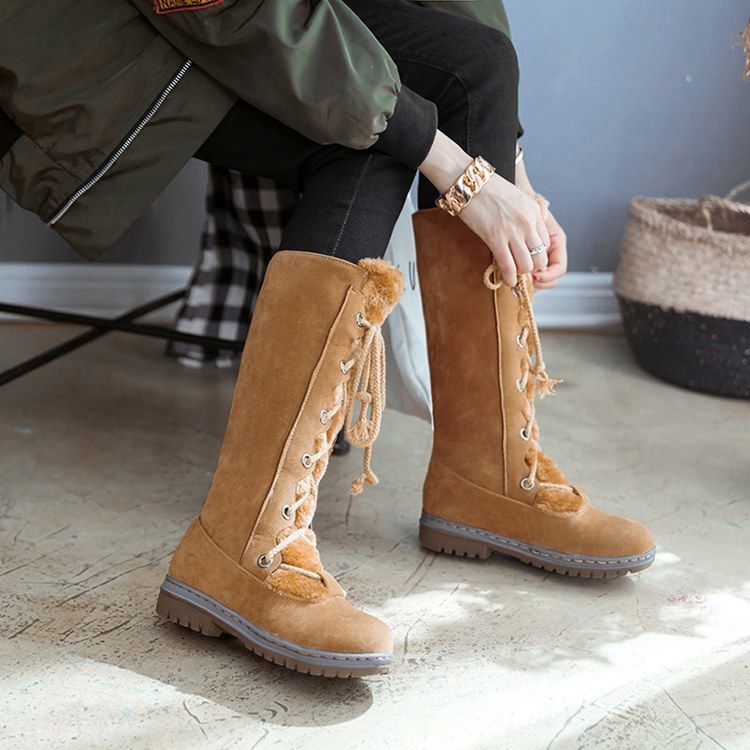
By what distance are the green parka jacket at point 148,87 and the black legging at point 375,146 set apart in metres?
0.05

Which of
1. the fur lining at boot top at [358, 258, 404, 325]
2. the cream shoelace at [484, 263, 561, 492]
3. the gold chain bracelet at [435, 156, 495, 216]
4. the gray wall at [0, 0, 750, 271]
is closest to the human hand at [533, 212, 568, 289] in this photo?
the cream shoelace at [484, 263, 561, 492]

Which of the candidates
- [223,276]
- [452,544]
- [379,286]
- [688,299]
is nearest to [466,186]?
[379,286]

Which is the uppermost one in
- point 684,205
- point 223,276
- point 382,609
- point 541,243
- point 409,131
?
point 409,131

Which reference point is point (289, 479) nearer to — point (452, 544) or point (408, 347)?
point (452, 544)

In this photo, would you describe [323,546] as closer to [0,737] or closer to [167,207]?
[0,737]

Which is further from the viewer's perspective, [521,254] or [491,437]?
[491,437]

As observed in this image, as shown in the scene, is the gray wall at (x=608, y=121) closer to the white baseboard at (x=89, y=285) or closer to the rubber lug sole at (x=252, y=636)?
the white baseboard at (x=89, y=285)

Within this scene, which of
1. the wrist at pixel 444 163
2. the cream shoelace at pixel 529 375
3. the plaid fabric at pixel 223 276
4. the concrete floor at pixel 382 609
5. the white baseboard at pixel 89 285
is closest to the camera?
the concrete floor at pixel 382 609

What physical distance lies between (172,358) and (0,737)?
1.10 m

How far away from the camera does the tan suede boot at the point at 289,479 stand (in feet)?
3.16

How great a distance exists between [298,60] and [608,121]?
1372mm

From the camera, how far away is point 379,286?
3.19 feet

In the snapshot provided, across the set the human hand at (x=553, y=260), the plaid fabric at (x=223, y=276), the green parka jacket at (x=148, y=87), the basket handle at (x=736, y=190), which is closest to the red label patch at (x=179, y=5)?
the green parka jacket at (x=148, y=87)

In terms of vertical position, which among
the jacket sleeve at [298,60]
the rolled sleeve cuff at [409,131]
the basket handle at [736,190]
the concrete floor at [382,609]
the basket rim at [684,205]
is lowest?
the concrete floor at [382,609]
